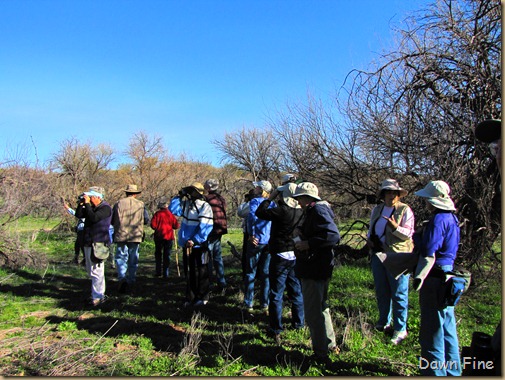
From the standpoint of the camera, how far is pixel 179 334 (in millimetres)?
4594

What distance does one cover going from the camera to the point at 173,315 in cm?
532

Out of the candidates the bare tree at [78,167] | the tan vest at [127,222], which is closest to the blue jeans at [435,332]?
the tan vest at [127,222]

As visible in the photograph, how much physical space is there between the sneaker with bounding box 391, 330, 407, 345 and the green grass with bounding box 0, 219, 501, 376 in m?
0.07

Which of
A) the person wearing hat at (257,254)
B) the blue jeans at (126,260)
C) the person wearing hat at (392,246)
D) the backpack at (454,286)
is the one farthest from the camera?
the blue jeans at (126,260)

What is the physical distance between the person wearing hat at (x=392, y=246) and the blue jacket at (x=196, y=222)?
2.32 meters

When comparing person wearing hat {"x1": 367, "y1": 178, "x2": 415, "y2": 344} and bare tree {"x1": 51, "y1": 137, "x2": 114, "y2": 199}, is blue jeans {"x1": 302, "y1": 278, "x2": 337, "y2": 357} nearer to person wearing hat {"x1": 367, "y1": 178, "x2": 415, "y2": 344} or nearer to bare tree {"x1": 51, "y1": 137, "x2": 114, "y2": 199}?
person wearing hat {"x1": 367, "y1": 178, "x2": 415, "y2": 344}

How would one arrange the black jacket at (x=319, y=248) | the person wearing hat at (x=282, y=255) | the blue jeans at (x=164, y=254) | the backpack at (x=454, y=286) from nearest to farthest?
the backpack at (x=454, y=286), the black jacket at (x=319, y=248), the person wearing hat at (x=282, y=255), the blue jeans at (x=164, y=254)

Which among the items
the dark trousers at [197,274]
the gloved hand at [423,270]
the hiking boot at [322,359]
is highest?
the gloved hand at [423,270]

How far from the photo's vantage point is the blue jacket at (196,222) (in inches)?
216

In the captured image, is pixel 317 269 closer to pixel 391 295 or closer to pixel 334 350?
pixel 334 350

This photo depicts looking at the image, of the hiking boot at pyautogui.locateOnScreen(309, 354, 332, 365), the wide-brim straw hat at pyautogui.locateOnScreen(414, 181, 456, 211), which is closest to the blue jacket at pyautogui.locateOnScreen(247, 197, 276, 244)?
the hiking boot at pyautogui.locateOnScreen(309, 354, 332, 365)

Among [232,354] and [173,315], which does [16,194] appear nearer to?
[173,315]

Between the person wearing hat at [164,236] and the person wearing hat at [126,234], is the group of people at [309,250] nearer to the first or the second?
the person wearing hat at [126,234]

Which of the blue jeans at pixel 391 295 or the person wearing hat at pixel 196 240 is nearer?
the blue jeans at pixel 391 295
